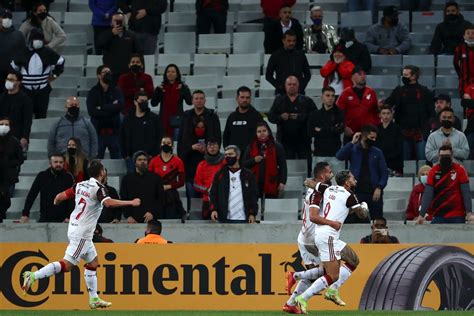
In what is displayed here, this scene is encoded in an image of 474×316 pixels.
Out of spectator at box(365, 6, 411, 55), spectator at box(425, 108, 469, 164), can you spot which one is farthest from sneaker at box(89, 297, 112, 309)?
spectator at box(365, 6, 411, 55)

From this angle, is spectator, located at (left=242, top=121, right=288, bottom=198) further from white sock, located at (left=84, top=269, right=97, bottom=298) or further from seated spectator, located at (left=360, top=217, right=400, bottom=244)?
white sock, located at (left=84, top=269, right=97, bottom=298)

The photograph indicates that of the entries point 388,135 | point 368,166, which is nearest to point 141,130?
point 368,166

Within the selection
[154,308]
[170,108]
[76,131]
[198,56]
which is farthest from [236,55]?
[154,308]

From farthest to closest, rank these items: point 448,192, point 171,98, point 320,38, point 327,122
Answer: point 320,38
point 171,98
point 327,122
point 448,192

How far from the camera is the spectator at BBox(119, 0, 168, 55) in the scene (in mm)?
25000

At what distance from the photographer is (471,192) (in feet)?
71.3

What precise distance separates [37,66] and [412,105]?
6169mm

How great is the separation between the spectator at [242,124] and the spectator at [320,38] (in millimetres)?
3290

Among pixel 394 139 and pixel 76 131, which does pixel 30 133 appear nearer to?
pixel 76 131

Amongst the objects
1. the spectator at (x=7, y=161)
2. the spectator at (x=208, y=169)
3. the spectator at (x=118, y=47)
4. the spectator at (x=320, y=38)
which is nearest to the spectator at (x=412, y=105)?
the spectator at (x=320, y=38)

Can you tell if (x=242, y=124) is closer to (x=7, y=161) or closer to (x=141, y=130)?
(x=141, y=130)

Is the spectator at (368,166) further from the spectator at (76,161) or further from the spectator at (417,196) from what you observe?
the spectator at (76,161)

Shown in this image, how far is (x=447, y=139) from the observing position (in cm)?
2108

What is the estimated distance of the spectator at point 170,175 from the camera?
835 inches
